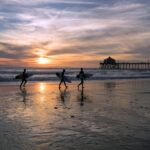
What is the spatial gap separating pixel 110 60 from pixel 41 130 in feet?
437

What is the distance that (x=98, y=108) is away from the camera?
16188 millimetres

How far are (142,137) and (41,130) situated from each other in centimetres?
311

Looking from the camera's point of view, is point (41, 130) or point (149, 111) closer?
point (41, 130)

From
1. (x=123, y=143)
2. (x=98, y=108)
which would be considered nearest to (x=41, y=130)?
(x=123, y=143)

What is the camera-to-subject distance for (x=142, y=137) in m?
9.84

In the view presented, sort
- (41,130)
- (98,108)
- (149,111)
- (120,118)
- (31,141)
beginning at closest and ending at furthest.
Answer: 1. (31,141)
2. (41,130)
3. (120,118)
4. (149,111)
5. (98,108)

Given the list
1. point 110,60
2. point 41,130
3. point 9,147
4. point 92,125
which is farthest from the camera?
point 110,60

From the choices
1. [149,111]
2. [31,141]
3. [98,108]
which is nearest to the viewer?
[31,141]

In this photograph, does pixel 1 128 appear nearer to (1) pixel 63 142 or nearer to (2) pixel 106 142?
(1) pixel 63 142

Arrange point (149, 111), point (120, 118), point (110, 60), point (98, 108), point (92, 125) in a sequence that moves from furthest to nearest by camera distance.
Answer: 1. point (110, 60)
2. point (98, 108)
3. point (149, 111)
4. point (120, 118)
5. point (92, 125)

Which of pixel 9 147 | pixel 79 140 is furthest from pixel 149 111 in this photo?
pixel 9 147

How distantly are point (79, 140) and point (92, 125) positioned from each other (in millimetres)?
2200

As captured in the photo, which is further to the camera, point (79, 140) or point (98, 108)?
point (98, 108)

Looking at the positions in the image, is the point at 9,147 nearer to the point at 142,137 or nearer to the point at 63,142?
the point at 63,142
